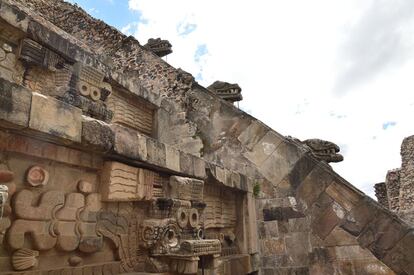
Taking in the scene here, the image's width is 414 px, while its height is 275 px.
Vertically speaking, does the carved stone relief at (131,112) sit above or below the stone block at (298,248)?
above

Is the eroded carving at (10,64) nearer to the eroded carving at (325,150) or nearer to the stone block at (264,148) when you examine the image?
the stone block at (264,148)

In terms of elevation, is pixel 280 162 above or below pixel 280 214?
above

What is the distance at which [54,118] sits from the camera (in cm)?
227

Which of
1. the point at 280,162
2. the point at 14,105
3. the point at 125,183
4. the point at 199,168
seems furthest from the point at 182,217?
the point at 280,162

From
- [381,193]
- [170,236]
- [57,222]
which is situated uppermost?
[381,193]

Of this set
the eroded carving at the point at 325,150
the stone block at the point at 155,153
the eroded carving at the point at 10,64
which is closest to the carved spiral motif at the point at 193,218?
the stone block at the point at 155,153

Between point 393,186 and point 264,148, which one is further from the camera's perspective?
point 393,186

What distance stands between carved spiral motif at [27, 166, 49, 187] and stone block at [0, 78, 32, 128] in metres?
0.32

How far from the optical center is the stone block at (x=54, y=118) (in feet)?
7.10

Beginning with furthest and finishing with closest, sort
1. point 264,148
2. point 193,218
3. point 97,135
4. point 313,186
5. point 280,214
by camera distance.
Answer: point 264,148, point 280,214, point 313,186, point 193,218, point 97,135

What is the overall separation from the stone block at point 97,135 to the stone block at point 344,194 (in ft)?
12.8

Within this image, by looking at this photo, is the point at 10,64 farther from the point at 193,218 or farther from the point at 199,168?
the point at 193,218

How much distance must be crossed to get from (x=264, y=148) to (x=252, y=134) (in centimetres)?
35

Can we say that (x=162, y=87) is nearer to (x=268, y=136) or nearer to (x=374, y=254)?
(x=268, y=136)
